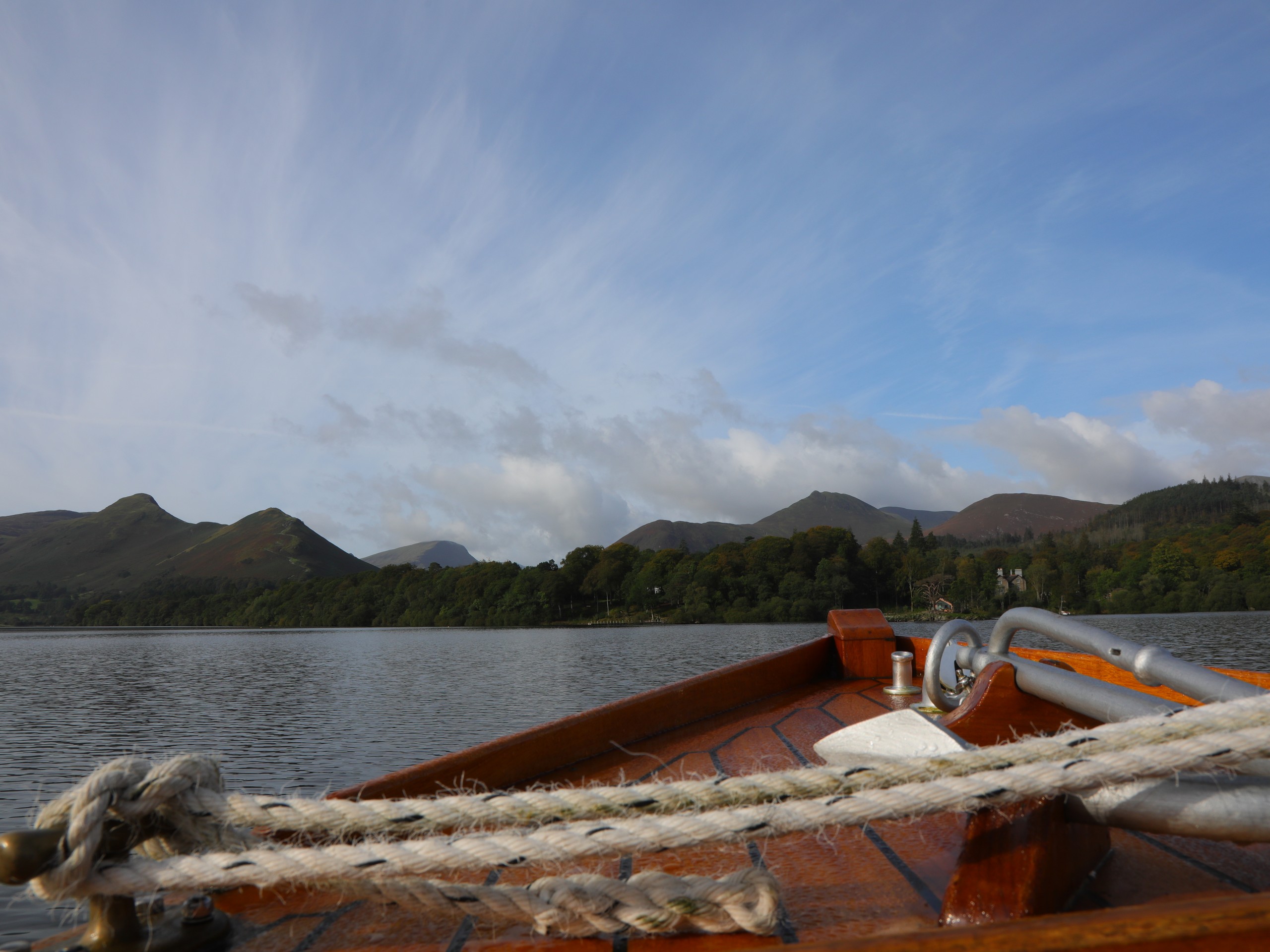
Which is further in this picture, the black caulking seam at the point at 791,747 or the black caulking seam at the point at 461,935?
the black caulking seam at the point at 791,747

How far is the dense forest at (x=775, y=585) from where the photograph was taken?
77.3m

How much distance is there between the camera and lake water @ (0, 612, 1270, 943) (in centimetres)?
1383

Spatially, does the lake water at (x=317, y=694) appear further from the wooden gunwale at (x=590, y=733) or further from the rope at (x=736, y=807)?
the wooden gunwale at (x=590, y=733)

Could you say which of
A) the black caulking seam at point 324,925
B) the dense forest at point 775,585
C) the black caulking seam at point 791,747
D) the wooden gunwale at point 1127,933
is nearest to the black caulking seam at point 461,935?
the black caulking seam at point 324,925

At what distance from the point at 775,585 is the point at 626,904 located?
82056 mm

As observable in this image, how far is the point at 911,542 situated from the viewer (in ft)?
342

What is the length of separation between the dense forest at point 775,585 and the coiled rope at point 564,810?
77792mm

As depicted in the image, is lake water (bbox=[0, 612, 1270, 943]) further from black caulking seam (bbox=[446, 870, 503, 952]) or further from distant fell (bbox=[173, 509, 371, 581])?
distant fell (bbox=[173, 509, 371, 581])

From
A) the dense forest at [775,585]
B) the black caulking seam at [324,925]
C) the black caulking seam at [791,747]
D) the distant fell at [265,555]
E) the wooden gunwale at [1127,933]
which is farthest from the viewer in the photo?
the distant fell at [265,555]

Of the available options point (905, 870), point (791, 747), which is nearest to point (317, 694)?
point (791, 747)

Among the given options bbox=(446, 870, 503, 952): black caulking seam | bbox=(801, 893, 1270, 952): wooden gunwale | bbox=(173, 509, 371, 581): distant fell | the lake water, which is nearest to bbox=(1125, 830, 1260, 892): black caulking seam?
bbox=(801, 893, 1270, 952): wooden gunwale

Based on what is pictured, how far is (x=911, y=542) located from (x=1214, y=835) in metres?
111

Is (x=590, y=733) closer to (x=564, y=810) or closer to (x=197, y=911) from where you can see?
(x=197, y=911)

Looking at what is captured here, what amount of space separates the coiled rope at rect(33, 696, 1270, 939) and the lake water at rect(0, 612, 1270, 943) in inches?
5.6
